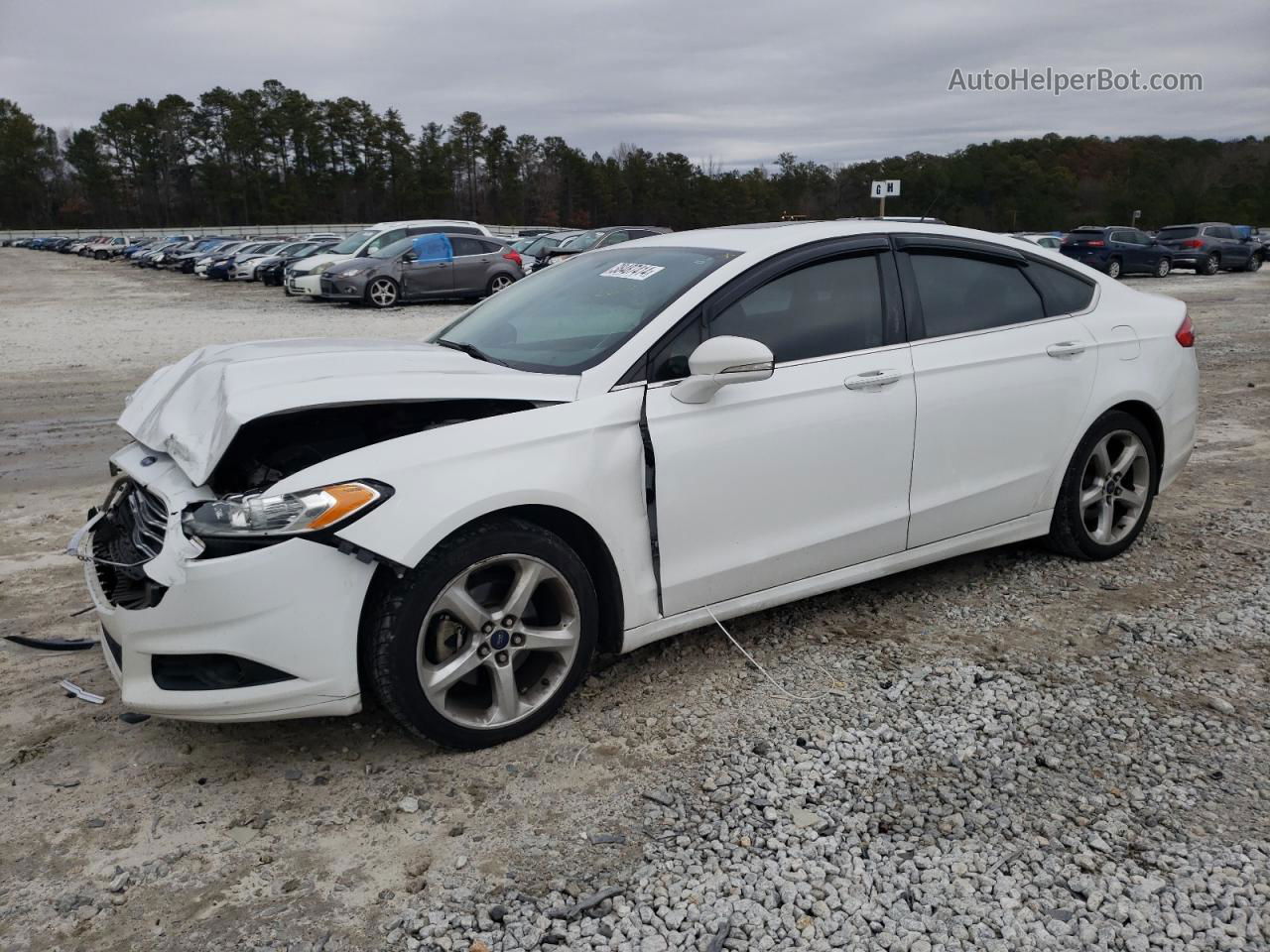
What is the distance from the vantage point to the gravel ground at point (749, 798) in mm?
2469

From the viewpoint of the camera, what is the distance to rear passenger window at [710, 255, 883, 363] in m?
3.72

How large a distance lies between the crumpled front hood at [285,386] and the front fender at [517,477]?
15 centimetres

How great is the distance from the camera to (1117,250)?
96.1 ft

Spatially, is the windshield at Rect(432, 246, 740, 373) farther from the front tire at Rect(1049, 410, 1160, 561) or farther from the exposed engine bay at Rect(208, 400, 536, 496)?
the front tire at Rect(1049, 410, 1160, 561)

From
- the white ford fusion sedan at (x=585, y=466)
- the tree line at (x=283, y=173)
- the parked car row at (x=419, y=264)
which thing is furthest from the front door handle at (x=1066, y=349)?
the tree line at (x=283, y=173)

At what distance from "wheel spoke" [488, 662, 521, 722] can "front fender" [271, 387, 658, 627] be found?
45cm

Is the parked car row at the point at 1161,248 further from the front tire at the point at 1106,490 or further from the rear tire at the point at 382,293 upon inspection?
the front tire at the point at 1106,490

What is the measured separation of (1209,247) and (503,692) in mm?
35006

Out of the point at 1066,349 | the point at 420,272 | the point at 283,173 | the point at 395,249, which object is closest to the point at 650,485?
the point at 1066,349

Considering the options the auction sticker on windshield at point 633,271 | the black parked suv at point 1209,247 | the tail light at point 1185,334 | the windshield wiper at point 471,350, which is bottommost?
the black parked suv at point 1209,247

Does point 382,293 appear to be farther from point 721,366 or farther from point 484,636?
point 484,636

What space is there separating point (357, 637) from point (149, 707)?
2.11 ft

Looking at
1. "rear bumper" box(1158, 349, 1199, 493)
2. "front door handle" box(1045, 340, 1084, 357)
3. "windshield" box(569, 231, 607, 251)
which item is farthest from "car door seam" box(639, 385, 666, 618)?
"windshield" box(569, 231, 607, 251)

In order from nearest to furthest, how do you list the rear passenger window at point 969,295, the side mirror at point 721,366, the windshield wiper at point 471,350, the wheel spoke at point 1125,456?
the side mirror at point 721,366
the windshield wiper at point 471,350
the rear passenger window at point 969,295
the wheel spoke at point 1125,456
